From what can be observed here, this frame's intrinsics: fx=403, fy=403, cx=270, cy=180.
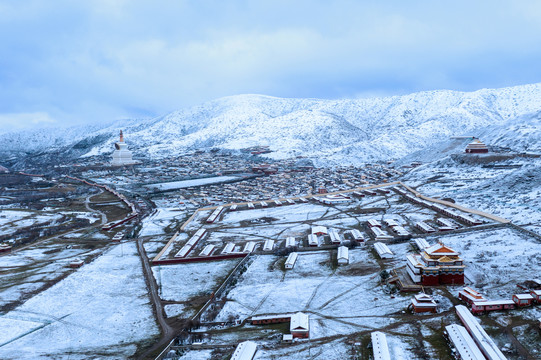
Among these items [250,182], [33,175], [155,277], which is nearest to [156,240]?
[155,277]

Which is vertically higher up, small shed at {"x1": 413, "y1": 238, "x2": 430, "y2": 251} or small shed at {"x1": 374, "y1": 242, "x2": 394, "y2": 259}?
small shed at {"x1": 413, "y1": 238, "x2": 430, "y2": 251}

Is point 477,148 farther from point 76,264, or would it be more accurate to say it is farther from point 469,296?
point 76,264

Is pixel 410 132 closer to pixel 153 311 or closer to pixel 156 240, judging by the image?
pixel 156 240

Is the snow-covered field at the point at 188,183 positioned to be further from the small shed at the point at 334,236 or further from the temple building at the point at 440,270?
the temple building at the point at 440,270

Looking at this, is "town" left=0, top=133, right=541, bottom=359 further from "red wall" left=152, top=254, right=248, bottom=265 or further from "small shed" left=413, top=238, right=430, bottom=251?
"small shed" left=413, top=238, right=430, bottom=251

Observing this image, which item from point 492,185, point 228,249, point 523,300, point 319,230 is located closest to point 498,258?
point 523,300

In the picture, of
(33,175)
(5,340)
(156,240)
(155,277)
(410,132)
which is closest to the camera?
(5,340)

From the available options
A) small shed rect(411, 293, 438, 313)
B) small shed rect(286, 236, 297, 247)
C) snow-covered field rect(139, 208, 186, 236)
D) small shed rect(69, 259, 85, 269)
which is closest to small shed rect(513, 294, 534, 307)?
small shed rect(411, 293, 438, 313)
